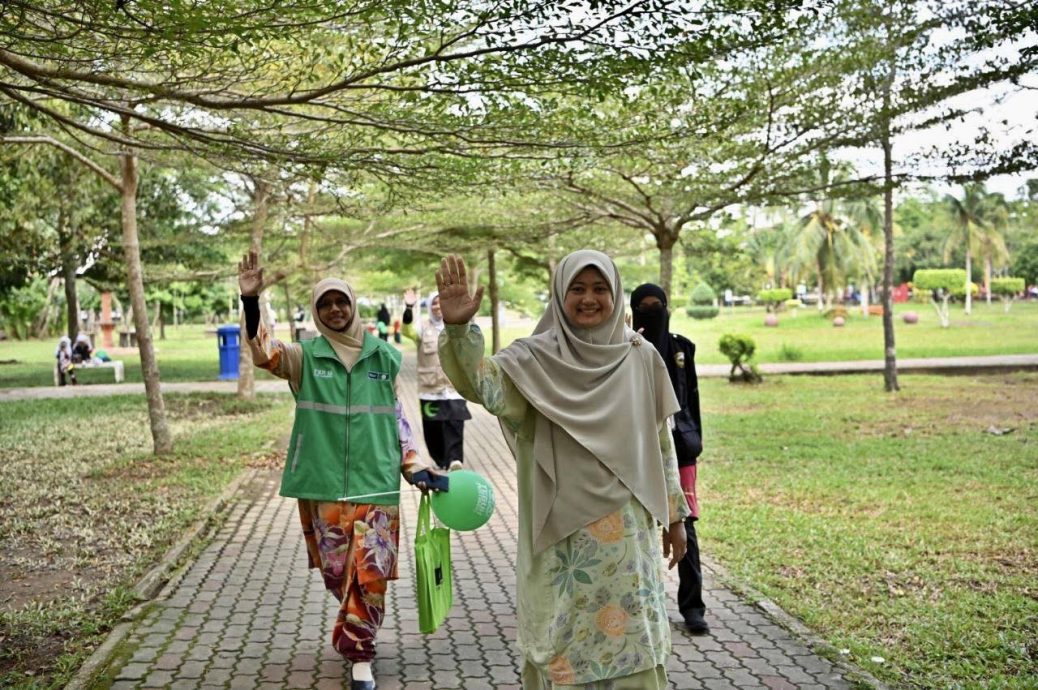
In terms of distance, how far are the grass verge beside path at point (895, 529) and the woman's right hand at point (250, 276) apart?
336 centimetres

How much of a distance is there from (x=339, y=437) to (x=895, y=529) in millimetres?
4836

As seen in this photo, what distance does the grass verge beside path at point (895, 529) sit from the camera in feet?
16.8

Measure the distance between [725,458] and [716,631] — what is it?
21.5ft

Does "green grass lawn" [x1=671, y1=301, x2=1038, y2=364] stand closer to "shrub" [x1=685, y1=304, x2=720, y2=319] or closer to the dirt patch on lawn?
the dirt patch on lawn

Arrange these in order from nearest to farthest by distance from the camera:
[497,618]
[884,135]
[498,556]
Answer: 1. [497,618]
2. [498,556]
3. [884,135]

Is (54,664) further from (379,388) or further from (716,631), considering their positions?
(716,631)

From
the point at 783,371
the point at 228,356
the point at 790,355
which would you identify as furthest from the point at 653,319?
the point at 790,355

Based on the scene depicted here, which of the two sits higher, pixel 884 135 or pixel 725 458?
pixel 884 135

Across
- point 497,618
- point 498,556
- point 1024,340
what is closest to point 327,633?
point 497,618

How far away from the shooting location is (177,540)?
25.4 feet

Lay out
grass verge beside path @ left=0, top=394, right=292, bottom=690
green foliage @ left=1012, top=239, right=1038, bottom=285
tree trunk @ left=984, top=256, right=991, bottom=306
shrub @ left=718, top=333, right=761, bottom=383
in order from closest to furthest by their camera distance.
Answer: grass verge beside path @ left=0, top=394, right=292, bottom=690 < shrub @ left=718, top=333, right=761, bottom=383 < green foliage @ left=1012, top=239, right=1038, bottom=285 < tree trunk @ left=984, top=256, right=991, bottom=306

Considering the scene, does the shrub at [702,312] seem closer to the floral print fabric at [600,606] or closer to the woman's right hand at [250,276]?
the woman's right hand at [250,276]

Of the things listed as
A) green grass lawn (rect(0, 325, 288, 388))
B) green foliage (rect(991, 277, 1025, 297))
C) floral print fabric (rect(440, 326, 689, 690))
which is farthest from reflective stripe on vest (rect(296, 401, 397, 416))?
green foliage (rect(991, 277, 1025, 297))

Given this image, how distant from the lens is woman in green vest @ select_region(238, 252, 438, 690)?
15.7 ft
